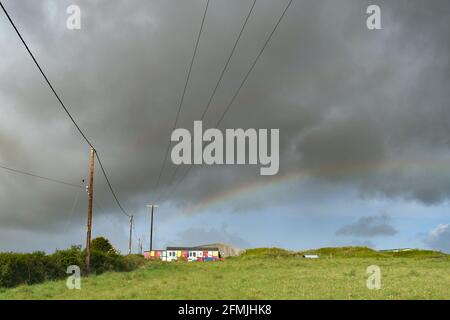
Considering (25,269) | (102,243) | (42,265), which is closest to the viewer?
(25,269)

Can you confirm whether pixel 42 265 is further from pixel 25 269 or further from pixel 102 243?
pixel 102 243

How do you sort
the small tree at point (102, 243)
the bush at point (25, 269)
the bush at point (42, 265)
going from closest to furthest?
the bush at point (25, 269), the bush at point (42, 265), the small tree at point (102, 243)

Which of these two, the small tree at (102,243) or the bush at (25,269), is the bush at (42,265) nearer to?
the bush at (25,269)

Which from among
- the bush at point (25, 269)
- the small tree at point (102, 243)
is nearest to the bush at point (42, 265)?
the bush at point (25, 269)

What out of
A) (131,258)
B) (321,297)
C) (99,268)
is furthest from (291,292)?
(131,258)

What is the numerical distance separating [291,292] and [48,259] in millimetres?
25104

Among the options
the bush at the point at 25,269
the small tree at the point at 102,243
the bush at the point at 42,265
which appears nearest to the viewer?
the bush at the point at 25,269

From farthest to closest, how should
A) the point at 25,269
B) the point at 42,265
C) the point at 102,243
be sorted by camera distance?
the point at 102,243
the point at 42,265
the point at 25,269

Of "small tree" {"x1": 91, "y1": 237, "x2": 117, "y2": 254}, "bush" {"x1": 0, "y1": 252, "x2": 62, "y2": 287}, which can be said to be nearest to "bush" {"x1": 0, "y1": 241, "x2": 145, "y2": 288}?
"bush" {"x1": 0, "y1": 252, "x2": 62, "y2": 287}

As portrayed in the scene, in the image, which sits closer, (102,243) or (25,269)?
(25,269)

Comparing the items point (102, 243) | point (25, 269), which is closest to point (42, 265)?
point (25, 269)

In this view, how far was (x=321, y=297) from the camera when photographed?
21.1m

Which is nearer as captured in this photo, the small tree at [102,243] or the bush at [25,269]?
the bush at [25,269]
